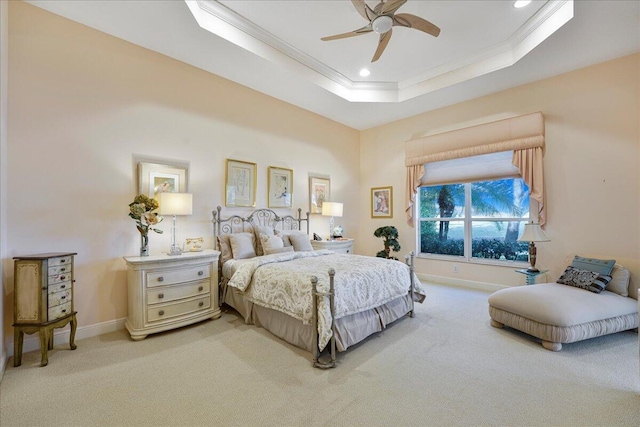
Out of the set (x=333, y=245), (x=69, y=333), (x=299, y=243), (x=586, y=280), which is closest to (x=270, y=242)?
(x=299, y=243)

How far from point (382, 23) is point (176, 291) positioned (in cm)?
383

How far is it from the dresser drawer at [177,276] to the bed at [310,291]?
14.6 inches

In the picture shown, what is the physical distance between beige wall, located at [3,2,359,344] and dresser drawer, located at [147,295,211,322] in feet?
2.11

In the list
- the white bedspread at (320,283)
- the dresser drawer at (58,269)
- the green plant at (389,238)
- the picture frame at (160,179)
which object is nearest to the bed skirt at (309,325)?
the white bedspread at (320,283)

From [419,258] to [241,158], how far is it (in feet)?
13.8

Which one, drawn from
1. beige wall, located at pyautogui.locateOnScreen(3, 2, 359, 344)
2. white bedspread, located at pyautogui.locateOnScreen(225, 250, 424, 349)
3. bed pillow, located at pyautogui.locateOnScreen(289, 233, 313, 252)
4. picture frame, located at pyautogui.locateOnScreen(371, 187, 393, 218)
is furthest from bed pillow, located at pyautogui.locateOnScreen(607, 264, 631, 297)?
beige wall, located at pyautogui.locateOnScreen(3, 2, 359, 344)

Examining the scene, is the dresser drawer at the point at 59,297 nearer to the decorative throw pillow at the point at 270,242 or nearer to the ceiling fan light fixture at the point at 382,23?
the decorative throw pillow at the point at 270,242

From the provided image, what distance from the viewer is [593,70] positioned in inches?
157

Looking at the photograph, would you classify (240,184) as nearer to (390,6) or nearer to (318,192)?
(318,192)

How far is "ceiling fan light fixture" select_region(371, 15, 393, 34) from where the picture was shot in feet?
9.35

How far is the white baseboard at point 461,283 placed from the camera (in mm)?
4870

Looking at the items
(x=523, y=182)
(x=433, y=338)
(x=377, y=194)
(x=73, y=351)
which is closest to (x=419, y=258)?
(x=377, y=194)

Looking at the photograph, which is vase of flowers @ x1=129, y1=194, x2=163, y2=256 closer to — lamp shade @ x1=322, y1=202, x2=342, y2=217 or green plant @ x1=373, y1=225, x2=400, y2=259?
lamp shade @ x1=322, y1=202, x2=342, y2=217

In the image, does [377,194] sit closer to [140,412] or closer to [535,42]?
[535,42]
